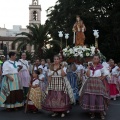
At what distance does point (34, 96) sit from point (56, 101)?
93 centimetres

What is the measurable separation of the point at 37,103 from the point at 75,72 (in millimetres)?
2523

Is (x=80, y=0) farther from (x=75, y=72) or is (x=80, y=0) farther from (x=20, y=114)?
(x=20, y=114)

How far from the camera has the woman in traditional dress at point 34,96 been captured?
824 cm

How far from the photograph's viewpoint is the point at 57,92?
7625mm

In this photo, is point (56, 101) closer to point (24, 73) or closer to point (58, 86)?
point (58, 86)

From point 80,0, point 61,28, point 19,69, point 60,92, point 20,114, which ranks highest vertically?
point 80,0

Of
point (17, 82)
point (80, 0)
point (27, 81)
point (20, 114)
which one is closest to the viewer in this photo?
point (20, 114)

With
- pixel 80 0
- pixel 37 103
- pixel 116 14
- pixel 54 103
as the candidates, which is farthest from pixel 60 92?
pixel 80 0

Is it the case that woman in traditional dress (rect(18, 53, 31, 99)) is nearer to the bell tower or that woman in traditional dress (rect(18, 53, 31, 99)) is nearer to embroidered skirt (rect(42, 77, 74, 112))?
embroidered skirt (rect(42, 77, 74, 112))

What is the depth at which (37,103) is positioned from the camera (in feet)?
27.0

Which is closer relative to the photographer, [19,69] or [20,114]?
[20,114]

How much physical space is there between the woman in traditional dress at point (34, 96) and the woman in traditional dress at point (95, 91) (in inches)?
53.6

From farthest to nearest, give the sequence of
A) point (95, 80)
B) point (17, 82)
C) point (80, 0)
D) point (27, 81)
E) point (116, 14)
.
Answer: point (80, 0) < point (116, 14) < point (27, 81) < point (17, 82) < point (95, 80)

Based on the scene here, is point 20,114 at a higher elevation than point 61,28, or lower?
lower
